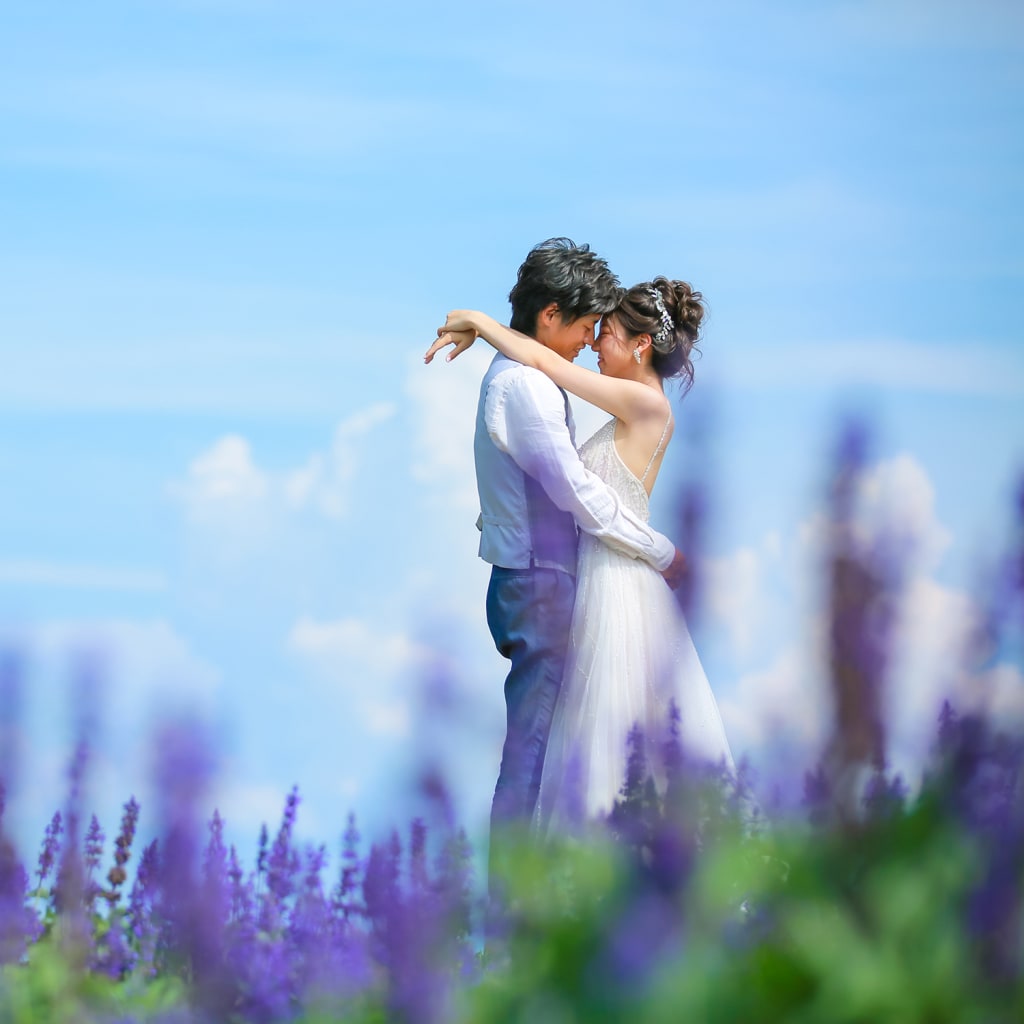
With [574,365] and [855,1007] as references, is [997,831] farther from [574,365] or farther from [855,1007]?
[574,365]

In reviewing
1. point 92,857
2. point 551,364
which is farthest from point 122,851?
point 551,364

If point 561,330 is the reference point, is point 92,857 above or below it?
below

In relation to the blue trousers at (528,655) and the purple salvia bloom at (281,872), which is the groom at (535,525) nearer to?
the blue trousers at (528,655)

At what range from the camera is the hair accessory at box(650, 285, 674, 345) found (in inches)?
198

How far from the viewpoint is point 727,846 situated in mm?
1726

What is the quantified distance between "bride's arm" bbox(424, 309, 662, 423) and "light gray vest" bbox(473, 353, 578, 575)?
58 millimetres

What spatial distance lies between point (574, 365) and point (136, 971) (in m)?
2.64

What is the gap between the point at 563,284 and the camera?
4.86 m

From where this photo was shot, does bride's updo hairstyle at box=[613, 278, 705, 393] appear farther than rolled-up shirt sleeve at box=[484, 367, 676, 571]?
Yes

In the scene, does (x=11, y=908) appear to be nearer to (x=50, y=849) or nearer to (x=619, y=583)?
(x=50, y=849)

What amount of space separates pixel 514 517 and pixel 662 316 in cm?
93

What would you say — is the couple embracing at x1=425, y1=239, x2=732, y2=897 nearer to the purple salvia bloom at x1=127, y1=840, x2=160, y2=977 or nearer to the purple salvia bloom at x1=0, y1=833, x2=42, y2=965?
the purple salvia bloom at x1=127, y1=840, x2=160, y2=977

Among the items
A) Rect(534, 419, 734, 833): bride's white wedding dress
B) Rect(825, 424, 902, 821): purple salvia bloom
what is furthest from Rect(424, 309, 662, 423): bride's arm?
Rect(825, 424, 902, 821): purple salvia bloom

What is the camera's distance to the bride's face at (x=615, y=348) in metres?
5.05
